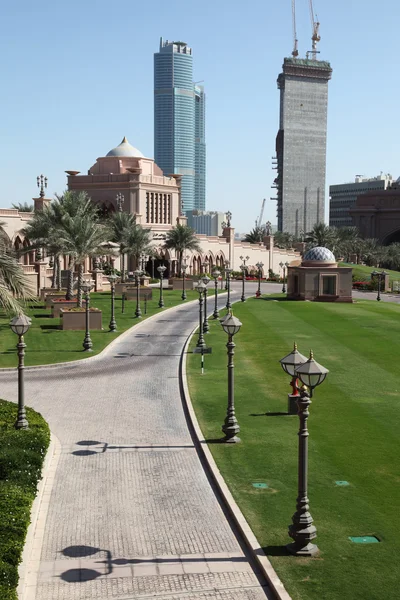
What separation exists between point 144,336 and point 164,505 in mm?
27146

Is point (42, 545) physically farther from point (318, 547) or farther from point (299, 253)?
point (299, 253)

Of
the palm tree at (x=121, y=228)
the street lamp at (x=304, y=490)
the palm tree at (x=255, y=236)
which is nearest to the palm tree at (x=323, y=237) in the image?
the palm tree at (x=255, y=236)

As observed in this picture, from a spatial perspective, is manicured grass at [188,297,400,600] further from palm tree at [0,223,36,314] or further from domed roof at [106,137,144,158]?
domed roof at [106,137,144,158]

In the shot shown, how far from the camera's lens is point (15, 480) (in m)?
16.1

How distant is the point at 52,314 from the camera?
165 ft

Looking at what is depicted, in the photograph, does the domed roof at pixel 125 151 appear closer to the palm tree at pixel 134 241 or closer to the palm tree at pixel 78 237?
the palm tree at pixel 134 241

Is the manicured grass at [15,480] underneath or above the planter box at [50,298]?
underneath

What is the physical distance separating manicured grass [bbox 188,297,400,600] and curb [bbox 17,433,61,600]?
4314 mm

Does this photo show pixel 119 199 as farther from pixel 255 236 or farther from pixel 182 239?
pixel 255 236

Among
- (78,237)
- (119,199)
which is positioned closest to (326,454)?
(78,237)

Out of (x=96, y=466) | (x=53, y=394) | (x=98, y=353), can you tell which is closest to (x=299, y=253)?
(x=98, y=353)

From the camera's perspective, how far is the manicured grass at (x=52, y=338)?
35.6 meters

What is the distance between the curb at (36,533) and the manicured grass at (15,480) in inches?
17.4

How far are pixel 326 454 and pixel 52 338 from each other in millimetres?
24646
